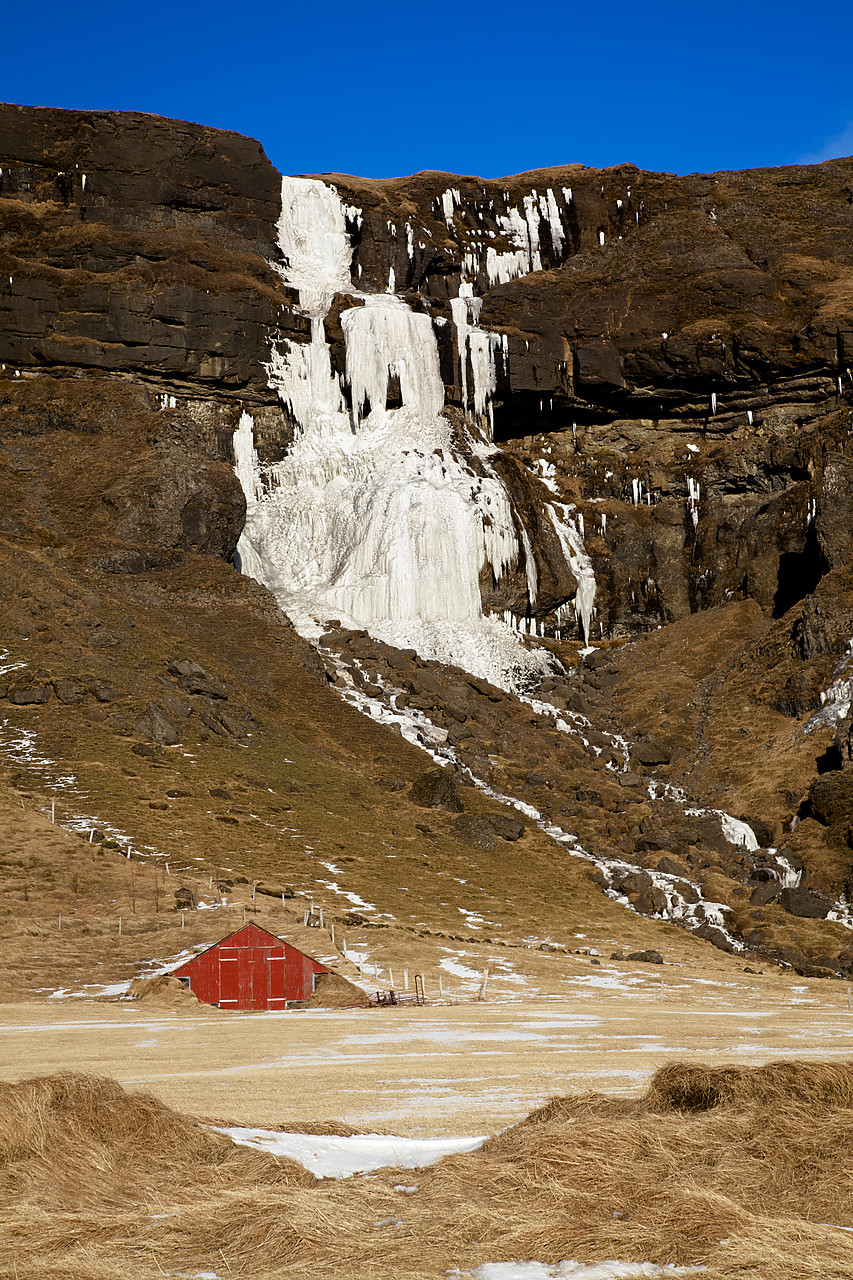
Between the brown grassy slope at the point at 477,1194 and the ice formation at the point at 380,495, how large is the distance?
5896 centimetres

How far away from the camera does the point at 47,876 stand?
36750 mm

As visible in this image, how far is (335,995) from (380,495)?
51378 millimetres

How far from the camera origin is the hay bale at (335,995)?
28094 millimetres

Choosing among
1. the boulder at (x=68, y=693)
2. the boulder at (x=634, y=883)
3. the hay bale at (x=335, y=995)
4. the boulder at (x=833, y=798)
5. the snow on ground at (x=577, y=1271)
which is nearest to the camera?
the snow on ground at (x=577, y=1271)

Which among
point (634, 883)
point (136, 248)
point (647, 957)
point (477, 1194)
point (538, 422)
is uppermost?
point (136, 248)

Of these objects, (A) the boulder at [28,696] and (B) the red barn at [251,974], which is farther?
(A) the boulder at [28,696]

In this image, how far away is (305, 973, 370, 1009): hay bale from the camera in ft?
92.2

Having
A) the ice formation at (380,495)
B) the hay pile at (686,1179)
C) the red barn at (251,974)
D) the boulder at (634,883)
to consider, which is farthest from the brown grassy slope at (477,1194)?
the ice formation at (380,495)

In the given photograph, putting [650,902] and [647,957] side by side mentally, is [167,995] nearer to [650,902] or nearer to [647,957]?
[647,957]

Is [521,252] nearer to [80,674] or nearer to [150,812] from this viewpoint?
[80,674]

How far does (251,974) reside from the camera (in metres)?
28.2

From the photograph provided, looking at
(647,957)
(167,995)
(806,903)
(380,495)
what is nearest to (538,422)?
(380,495)

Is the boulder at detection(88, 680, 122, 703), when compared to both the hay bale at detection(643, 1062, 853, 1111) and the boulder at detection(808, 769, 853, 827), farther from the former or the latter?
the hay bale at detection(643, 1062, 853, 1111)

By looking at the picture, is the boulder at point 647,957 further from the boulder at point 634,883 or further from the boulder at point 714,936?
the boulder at point 634,883
